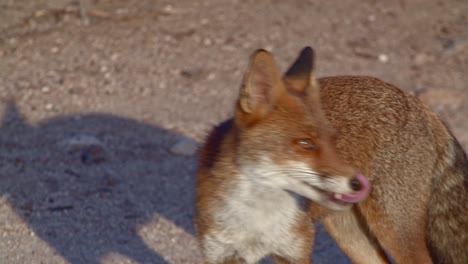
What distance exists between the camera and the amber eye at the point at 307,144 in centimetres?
500

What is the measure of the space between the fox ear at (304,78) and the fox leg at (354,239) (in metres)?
1.08

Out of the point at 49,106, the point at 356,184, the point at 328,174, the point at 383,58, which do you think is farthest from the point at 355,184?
the point at 383,58

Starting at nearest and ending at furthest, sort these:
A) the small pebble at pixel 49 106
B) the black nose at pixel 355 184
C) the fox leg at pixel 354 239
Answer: the black nose at pixel 355 184 < the fox leg at pixel 354 239 < the small pebble at pixel 49 106

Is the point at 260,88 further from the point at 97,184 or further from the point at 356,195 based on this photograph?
the point at 97,184

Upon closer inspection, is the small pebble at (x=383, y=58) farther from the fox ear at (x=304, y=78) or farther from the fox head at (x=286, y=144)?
the fox head at (x=286, y=144)

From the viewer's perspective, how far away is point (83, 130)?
882cm

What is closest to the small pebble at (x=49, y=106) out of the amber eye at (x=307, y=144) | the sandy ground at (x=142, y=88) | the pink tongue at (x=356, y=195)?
the sandy ground at (x=142, y=88)

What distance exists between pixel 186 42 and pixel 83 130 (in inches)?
102

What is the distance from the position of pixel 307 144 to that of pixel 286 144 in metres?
0.12

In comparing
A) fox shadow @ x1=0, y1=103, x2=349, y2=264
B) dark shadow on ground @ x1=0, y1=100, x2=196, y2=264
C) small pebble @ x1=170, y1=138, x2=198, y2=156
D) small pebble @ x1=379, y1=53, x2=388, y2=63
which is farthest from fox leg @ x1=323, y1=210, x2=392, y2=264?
small pebble @ x1=379, y1=53, x2=388, y2=63

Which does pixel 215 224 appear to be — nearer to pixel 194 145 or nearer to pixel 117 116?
pixel 194 145

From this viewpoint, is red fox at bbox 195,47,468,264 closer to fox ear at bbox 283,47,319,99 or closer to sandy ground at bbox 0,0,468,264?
fox ear at bbox 283,47,319,99

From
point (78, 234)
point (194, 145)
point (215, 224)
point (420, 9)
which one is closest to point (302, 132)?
point (215, 224)

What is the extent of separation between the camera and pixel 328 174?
4.91 m
